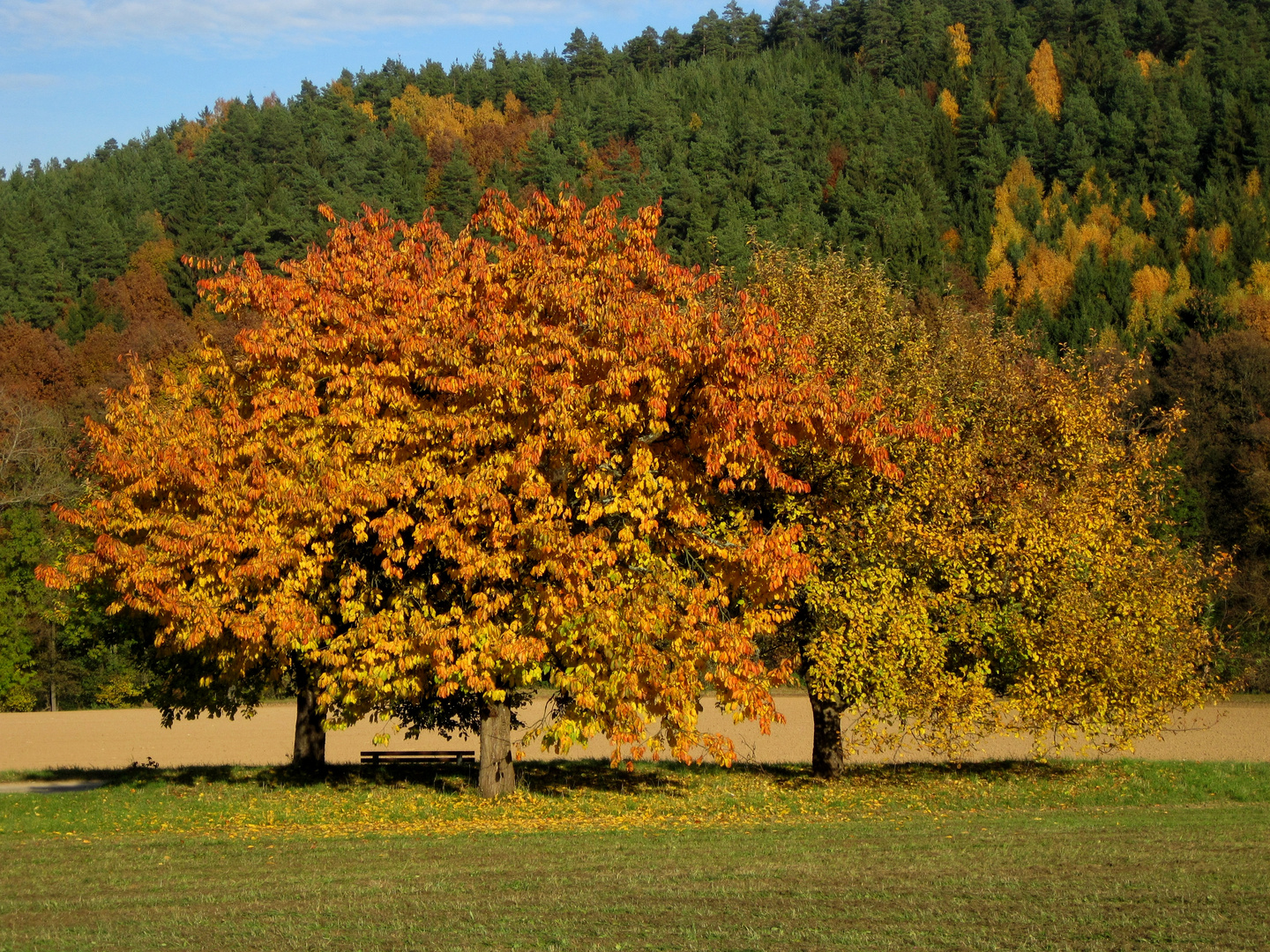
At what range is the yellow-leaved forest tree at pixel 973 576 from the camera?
63.4ft

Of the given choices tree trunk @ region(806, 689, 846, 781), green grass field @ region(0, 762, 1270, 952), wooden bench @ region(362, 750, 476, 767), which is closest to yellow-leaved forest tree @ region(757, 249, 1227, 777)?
tree trunk @ region(806, 689, 846, 781)

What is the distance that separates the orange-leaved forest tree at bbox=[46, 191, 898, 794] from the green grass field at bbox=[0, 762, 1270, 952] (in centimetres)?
219

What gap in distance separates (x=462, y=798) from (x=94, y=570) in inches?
262


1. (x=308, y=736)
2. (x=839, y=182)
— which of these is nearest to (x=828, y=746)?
(x=308, y=736)

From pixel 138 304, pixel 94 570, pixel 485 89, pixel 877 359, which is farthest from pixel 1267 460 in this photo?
pixel 485 89

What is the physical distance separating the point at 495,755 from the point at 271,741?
2305 centimetres

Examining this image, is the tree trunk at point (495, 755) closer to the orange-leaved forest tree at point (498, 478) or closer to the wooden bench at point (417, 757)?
the orange-leaved forest tree at point (498, 478)

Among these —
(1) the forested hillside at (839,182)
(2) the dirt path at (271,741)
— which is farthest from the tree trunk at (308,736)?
(1) the forested hillside at (839,182)

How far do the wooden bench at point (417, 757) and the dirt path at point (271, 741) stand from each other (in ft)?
12.1

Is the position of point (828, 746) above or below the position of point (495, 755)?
below

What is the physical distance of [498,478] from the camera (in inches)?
622

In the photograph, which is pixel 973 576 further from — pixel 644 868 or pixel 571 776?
pixel 644 868

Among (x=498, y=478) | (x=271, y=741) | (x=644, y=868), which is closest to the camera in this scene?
(x=644, y=868)

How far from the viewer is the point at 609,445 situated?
665 inches
